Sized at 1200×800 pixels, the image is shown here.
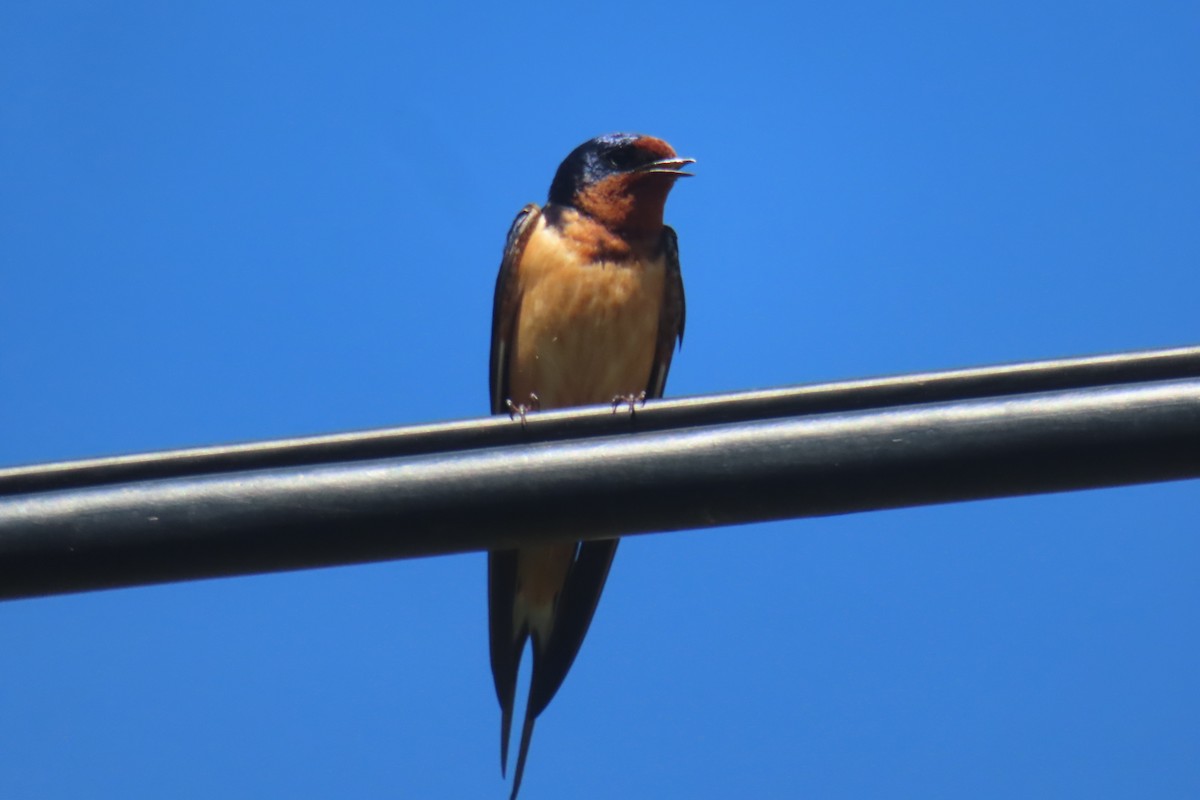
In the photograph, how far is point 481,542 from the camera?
181 cm

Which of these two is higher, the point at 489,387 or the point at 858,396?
the point at 489,387

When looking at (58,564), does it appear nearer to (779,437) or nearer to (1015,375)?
(779,437)

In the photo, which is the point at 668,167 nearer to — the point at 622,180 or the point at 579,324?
the point at 622,180

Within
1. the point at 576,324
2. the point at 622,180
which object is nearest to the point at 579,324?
the point at 576,324

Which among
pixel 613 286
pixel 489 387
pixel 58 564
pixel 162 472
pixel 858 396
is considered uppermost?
pixel 613 286

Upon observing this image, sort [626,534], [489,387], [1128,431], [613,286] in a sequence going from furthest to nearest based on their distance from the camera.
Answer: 1. [489,387]
2. [613,286]
3. [626,534]
4. [1128,431]

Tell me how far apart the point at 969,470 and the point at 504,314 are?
2.81m

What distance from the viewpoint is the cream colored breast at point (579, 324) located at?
4.25 metres

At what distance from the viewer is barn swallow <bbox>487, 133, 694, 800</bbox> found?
397 centimetres

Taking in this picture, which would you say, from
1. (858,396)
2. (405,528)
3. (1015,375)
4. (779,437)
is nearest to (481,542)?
(405,528)

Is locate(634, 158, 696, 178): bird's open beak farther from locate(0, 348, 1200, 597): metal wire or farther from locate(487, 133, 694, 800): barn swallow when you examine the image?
locate(0, 348, 1200, 597): metal wire

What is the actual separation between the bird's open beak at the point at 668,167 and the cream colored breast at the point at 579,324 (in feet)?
1.31

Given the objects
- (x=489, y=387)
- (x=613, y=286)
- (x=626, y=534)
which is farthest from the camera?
(x=489, y=387)

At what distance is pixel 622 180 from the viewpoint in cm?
463
